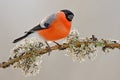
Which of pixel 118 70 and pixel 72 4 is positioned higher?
pixel 72 4

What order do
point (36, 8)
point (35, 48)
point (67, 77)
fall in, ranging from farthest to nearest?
1. point (36, 8)
2. point (67, 77)
3. point (35, 48)

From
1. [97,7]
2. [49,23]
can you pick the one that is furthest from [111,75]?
[49,23]

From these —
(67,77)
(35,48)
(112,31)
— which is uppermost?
(35,48)

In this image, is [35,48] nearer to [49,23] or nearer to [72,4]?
[49,23]

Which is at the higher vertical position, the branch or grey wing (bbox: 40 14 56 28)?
grey wing (bbox: 40 14 56 28)

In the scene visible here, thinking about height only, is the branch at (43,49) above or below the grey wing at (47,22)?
below

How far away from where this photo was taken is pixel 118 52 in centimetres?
128

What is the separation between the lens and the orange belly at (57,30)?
0.50 metres

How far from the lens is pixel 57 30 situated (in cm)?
52

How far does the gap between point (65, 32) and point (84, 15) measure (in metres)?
0.77

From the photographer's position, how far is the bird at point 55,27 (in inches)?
19.8

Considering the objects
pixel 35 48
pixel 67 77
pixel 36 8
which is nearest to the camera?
pixel 35 48

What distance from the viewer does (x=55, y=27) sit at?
52 cm

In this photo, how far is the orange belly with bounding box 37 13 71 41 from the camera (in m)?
0.50
